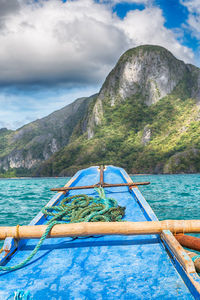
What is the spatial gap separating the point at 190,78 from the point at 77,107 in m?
103

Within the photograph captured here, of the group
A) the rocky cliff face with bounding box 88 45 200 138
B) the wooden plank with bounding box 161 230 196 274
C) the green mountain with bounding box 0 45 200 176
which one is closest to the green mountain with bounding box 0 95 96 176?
the green mountain with bounding box 0 45 200 176

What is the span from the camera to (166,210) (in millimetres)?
9070

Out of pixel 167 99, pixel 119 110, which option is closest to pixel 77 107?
pixel 119 110

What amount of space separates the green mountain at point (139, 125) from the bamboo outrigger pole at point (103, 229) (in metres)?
60.7

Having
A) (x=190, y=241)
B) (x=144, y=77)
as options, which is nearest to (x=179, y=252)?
(x=190, y=241)

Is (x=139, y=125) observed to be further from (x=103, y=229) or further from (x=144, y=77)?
(x=103, y=229)

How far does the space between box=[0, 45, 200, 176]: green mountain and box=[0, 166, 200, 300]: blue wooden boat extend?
61.0 meters

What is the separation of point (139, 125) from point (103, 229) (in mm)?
98722

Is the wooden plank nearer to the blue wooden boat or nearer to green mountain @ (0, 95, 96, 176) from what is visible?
the blue wooden boat

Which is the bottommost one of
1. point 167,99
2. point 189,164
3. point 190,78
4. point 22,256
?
point 189,164

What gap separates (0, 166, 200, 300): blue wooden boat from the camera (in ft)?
6.88

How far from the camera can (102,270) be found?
2508 millimetres

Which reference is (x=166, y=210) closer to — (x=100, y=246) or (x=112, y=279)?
(x=100, y=246)

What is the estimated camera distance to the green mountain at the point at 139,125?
72875 mm
